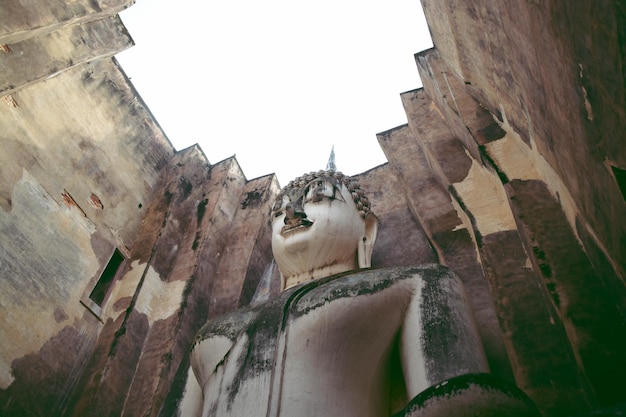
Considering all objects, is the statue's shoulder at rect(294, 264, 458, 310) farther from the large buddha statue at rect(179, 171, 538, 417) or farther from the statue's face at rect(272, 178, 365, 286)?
the statue's face at rect(272, 178, 365, 286)

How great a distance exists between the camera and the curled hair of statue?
4.61 metres

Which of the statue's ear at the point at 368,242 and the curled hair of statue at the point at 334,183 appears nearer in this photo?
the statue's ear at the point at 368,242

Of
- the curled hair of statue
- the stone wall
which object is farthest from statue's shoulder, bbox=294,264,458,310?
the curled hair of statue

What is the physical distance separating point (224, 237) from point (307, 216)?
2000 millimetres

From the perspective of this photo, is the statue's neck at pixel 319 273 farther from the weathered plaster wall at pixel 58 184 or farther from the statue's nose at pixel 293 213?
the weathered plaster wall at pixel 58 184

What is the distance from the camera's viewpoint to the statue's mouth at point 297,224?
4.17 metres

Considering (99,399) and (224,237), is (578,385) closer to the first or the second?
(99,399)

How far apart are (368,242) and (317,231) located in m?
0.51

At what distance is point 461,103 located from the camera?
4707 millimetres

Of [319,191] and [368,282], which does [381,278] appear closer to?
[368,282]

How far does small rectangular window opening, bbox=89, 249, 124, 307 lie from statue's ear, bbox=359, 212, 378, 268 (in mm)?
2502

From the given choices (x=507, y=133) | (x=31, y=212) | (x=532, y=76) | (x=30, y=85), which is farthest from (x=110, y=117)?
(x=532, y=76)

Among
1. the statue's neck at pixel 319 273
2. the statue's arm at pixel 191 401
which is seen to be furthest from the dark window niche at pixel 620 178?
the statue's arm at pixel 191 401

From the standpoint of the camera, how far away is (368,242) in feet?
14.4
